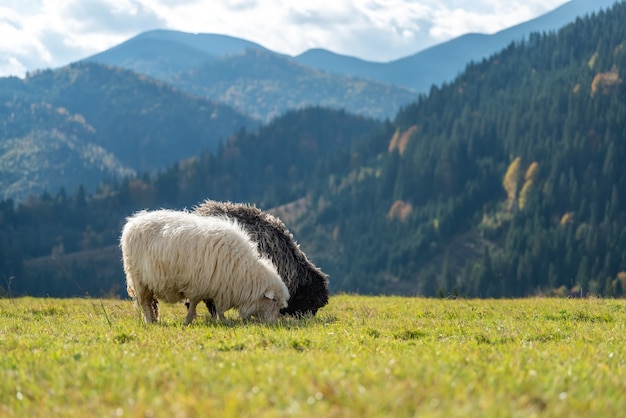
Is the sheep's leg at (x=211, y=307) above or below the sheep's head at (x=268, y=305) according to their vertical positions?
below

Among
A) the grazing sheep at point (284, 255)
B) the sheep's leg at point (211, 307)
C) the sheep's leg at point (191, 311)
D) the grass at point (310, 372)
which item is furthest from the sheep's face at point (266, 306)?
the grass at point (310, 372)

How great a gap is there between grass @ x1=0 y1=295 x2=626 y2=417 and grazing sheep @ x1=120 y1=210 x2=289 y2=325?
184 centimetres

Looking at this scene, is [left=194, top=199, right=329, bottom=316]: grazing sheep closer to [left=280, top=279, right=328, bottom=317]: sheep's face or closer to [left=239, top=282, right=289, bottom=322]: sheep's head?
[left=280, top=279, right=328, bottom=317]: sheep's face

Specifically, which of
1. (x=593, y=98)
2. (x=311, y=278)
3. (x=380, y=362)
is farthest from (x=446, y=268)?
(x=380, y=362)

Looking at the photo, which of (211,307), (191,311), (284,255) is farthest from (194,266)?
(284,255)

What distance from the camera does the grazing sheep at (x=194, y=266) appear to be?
1362cm

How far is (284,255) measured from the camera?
16781mm

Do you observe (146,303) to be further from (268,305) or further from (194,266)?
(268,305)

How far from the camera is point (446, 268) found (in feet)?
514

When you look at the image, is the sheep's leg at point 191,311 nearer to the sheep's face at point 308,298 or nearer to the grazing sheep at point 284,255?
the grazing sheep at point 284,255

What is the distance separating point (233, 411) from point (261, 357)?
8.59ft

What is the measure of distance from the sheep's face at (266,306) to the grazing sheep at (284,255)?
1696 mm

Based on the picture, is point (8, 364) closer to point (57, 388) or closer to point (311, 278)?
point (57, 388)

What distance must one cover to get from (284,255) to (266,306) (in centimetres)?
245
